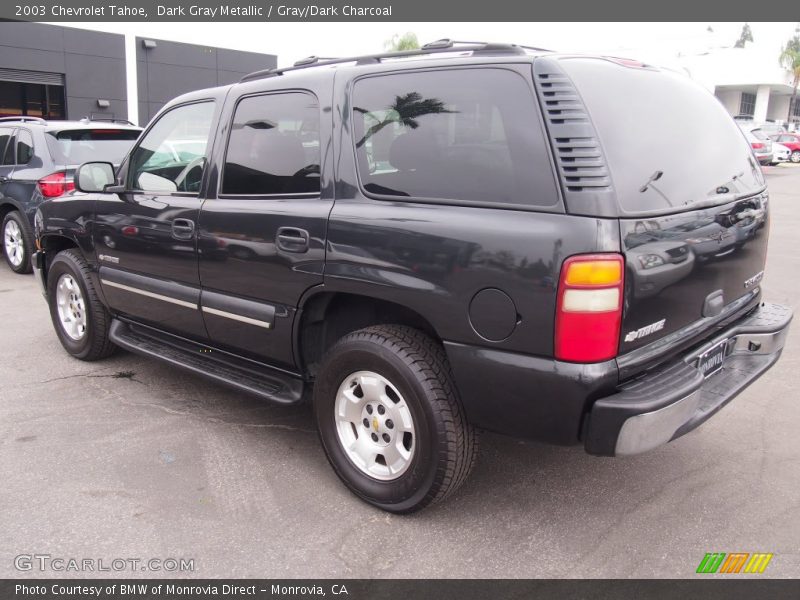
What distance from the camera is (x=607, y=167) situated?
2463mm

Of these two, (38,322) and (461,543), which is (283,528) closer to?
(461,543)

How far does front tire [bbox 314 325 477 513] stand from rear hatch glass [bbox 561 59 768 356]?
760 mm

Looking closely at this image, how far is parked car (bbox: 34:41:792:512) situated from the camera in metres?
2.48

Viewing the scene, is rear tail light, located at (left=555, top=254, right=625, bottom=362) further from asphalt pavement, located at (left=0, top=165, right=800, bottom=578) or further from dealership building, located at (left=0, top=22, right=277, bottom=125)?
dealership building, located at (left=0, top=22, right=277, bottom=125)

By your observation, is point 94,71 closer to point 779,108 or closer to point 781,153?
point 781,153

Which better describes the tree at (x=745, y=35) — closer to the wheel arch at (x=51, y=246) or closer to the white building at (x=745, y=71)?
the white building at (x=745, y=71)

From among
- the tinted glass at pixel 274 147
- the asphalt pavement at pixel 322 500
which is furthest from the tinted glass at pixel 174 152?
the asphalt pavement at pixel 322 500

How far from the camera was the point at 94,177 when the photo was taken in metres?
4.54

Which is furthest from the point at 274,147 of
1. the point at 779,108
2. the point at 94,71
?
the point at 779,108

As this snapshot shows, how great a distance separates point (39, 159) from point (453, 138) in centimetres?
648

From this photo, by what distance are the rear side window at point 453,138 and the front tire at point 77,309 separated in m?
2.60

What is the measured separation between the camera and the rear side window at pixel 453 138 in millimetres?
2570

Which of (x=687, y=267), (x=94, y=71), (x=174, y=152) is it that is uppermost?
(x=94, y=71)
